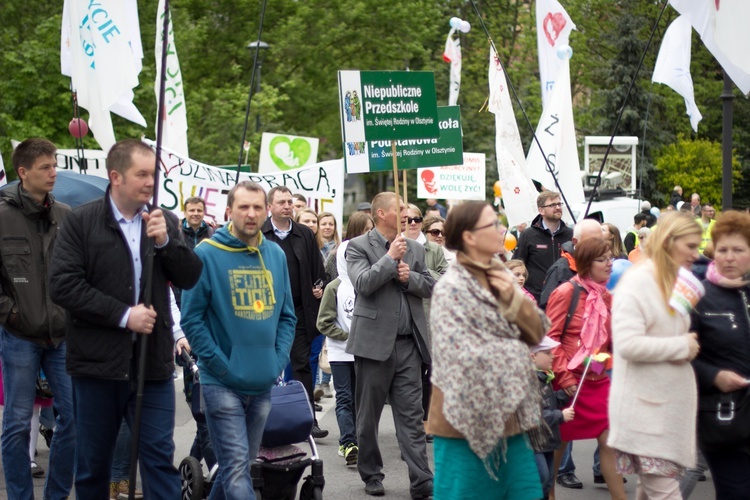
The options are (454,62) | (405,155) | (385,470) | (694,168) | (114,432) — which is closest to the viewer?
(114,432)

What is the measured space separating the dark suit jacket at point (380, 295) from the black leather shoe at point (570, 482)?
1.41 meters

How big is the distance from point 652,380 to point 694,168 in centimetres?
3505

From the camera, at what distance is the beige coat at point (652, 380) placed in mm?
5246

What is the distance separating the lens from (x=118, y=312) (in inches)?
209

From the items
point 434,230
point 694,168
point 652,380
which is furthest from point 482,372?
point 694,168

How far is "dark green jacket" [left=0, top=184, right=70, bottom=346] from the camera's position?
253 inches

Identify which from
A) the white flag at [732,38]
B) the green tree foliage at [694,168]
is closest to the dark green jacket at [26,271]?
the white flag at [732,38]

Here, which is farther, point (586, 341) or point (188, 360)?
point (586, 341)

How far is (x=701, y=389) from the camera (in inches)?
223

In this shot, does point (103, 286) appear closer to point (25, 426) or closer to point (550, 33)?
point (25, 426)

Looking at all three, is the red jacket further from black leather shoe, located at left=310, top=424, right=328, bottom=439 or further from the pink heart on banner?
the pink heart on banner

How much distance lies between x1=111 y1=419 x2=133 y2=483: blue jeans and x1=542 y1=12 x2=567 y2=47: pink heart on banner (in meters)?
8.38

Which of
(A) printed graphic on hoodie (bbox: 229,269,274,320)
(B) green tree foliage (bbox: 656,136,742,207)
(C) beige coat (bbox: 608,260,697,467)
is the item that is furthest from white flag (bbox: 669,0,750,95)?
(B) green tree foliage (bbox: 656,136,742,207)

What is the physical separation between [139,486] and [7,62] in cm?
1849
